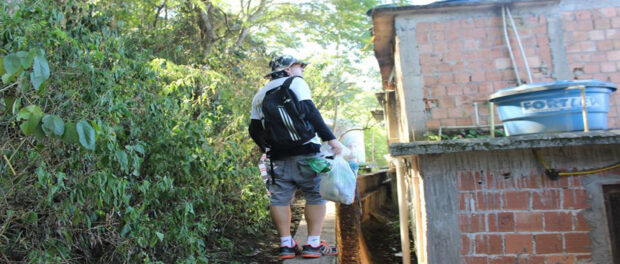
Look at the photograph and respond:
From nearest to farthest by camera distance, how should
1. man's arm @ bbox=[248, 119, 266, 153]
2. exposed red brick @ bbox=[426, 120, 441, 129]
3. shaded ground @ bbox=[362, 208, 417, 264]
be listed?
man's arm @ bbox=[248, 119, 266, 153], exposed red brick @ bbox=[426, 120, 441, 129], shaded ground @ bbox=[362, 208, 417, 264]

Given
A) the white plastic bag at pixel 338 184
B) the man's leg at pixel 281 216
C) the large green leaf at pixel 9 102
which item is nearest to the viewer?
the large green leaf at pixel 9 102

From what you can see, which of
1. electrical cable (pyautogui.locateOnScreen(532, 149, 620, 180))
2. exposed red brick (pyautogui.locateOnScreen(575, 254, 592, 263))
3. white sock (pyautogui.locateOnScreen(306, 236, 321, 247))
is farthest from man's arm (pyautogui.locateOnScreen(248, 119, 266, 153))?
exposed red brick (pyautogui.locateOnScreen(575, 254, 592, 263))

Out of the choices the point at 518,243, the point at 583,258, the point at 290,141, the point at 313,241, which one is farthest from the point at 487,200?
the point at 290,141

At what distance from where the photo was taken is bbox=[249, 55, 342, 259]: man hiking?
3029 mm

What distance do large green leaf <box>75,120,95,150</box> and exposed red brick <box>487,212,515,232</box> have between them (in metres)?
3.34

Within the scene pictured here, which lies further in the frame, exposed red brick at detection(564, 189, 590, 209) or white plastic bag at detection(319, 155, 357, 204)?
exposed red brick at detection(564, 189, 590, 209)

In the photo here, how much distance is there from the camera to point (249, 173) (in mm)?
4379

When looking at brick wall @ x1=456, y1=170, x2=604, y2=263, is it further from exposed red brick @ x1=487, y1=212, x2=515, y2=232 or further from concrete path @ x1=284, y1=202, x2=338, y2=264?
concrete path @ x1=284, y1=202, x2=338, y2=264

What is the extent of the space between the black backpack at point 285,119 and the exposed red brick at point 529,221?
2.04 m

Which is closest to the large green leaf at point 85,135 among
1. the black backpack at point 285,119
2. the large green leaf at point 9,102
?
the large green leaf at point 9,102

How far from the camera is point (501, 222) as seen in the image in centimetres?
375

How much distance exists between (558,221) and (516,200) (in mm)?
377

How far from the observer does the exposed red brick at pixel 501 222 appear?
12.2 ft

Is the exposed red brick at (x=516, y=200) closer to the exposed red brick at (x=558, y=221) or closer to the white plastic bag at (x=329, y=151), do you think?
the exposed red brick at (x=558, y=221)
